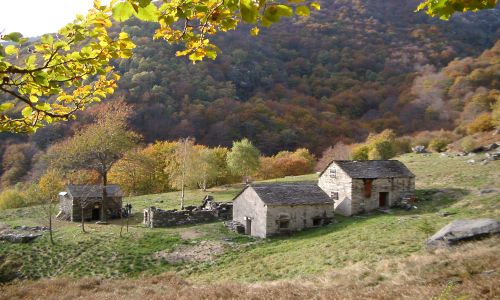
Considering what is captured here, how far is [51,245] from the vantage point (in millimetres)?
26078

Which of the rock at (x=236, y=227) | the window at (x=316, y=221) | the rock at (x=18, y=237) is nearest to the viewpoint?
the rock at (x=18, y=237)

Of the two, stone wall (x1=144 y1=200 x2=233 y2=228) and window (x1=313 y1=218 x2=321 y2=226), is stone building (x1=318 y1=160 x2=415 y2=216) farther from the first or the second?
stone wall (x1=144 y1=200 x2=233 y2=228)

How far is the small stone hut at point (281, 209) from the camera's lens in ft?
87.8

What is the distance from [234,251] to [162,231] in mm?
7431

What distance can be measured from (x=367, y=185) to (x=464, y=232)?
15.3 meters

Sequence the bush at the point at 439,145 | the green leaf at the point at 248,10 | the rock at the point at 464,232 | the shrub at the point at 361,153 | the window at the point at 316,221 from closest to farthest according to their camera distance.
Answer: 1. the green leaf at the point at 248,10
2. the rock at the point at 464,232
3. the window at the point at 316,221
4. the shrub at the point at 361,153
5. the bush at the point at 439,145

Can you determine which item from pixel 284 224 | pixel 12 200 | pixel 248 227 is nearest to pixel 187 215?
pixel 248 227

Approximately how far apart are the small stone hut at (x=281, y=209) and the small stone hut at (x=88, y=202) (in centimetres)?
1278

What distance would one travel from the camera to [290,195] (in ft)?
93.4

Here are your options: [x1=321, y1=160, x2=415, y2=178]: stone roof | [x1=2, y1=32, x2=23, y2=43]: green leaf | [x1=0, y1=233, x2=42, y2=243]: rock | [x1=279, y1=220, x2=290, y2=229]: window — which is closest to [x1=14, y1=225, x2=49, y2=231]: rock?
[x1=0, y1=233, x2=42, y2=243]: rock

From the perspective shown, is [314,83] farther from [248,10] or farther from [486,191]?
[248,10]

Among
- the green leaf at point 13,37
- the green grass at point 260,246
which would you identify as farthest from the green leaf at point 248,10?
the green grass at point 260,246

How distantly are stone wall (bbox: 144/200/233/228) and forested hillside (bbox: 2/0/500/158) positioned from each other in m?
42.9

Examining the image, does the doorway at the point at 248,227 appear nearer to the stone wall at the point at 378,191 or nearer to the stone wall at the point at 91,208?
the stone wall at the point at 378,191
